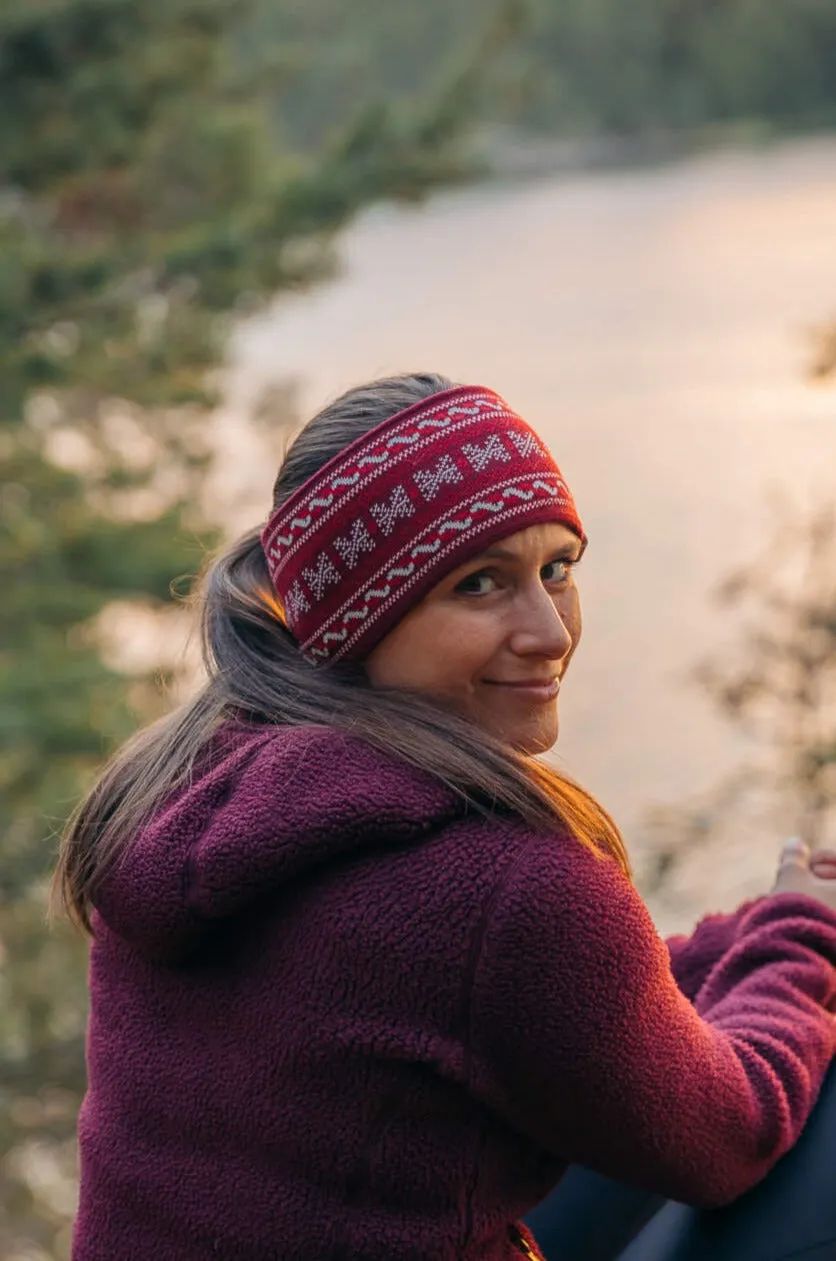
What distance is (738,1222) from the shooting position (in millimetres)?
1284

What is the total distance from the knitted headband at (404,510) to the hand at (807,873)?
449 millimetres

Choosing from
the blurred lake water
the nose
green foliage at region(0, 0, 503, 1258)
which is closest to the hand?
the nose

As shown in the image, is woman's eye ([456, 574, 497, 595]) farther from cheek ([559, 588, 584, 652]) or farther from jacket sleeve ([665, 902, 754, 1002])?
jacket sleeve ([665, 902, 754, 1002])

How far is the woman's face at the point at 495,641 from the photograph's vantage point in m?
1.19

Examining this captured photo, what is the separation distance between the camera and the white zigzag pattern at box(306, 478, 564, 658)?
1158 mm

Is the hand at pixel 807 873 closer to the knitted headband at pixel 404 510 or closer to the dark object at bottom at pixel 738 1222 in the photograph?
the dark object at bottom at pixel 738 1222

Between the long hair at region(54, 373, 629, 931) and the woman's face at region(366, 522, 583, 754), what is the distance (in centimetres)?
3

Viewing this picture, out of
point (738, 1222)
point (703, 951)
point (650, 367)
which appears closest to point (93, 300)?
point (650, 367)

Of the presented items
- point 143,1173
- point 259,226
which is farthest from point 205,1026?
point 259,226

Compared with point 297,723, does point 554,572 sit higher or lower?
higher

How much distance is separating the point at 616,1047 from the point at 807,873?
43 centimetres

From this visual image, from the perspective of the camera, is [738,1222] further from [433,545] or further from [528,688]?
[433,545]

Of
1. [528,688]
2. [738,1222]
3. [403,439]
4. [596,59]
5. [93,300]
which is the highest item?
[596,59]

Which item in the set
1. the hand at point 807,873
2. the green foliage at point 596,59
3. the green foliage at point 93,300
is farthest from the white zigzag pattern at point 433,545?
the green foliage at point 596,59
